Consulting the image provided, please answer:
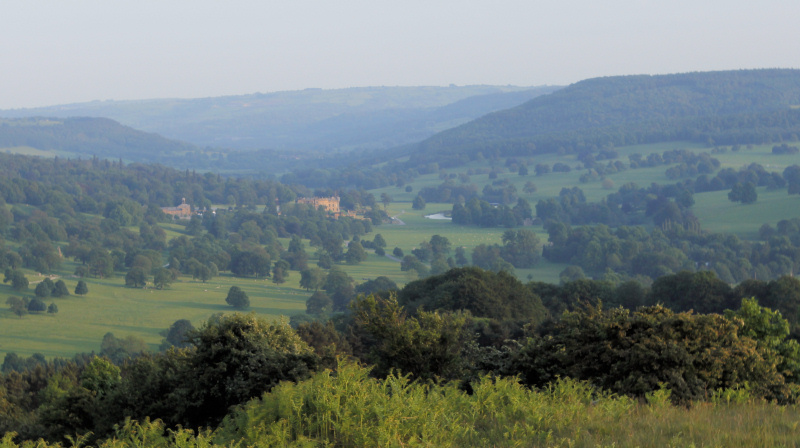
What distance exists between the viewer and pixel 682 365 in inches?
583

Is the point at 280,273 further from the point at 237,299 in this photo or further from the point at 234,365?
the point at 234,365

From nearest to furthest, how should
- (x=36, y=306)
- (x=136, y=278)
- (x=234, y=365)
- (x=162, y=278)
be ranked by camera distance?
1. (x=234, y=365)
2. (x=36, y=306)
3. (x=162, y=278)
4. (x=136, y=278)

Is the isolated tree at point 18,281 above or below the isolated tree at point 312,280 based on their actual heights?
above

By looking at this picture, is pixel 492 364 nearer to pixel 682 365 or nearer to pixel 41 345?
pixel 682 365

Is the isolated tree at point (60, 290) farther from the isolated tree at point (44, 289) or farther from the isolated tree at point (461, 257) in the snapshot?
the isolated tree at point (461, 257)

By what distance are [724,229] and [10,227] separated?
160 meters

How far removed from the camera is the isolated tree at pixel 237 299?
108 m

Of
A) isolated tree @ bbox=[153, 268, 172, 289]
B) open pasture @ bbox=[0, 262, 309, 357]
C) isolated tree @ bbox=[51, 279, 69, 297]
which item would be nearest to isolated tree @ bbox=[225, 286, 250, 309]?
open pasture @ bbox=[0, 262, 309, 357]

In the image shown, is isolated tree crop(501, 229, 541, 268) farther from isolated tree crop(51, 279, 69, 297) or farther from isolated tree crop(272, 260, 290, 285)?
isolated tree crop(51, 279, 69, 297)

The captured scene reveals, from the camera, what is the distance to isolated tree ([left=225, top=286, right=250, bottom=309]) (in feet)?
354

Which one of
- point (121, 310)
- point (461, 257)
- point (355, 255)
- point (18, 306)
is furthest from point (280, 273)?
point (18, 306)

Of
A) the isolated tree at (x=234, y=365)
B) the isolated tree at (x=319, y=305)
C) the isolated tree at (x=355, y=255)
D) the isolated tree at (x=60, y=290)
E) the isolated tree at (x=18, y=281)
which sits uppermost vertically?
the isolated tree at (x=234, y=365)

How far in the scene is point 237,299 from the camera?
108688mm

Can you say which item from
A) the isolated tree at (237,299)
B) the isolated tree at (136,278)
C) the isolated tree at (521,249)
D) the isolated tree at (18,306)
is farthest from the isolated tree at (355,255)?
the isolated tree at (18,306)
